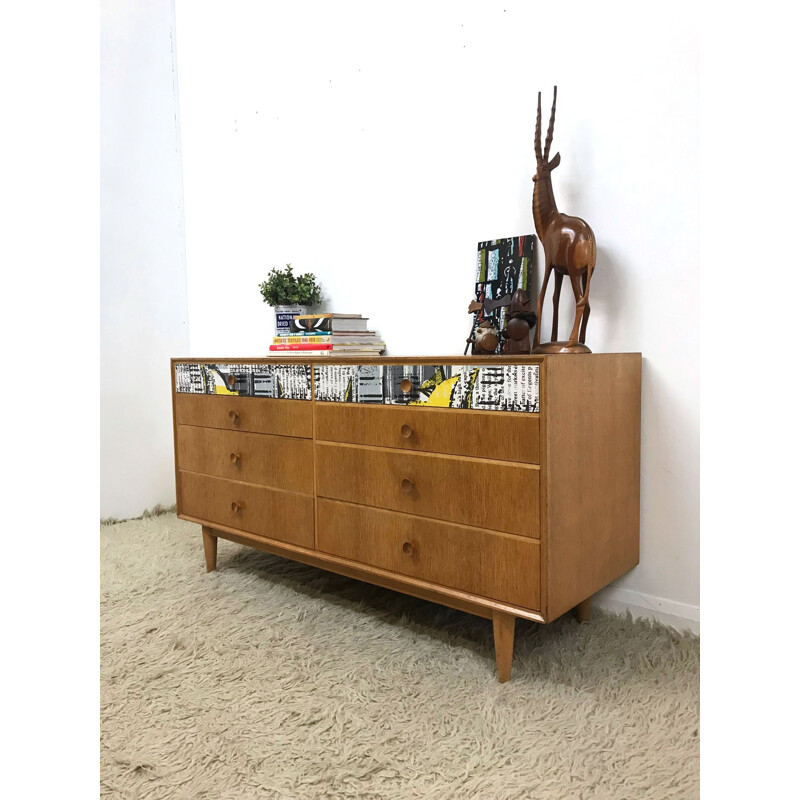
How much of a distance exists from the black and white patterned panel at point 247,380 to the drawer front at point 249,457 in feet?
0.43

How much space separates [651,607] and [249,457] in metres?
1.25

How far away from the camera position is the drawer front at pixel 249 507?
1.89 metres

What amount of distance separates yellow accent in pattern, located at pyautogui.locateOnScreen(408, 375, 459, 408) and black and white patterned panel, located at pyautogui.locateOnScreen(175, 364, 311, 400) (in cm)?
45

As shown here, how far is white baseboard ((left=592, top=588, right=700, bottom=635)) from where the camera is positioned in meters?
1.68

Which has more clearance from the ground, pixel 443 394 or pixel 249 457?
pixel 443 394

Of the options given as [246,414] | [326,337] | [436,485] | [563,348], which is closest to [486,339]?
[563,348]

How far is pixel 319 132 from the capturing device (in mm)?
2465

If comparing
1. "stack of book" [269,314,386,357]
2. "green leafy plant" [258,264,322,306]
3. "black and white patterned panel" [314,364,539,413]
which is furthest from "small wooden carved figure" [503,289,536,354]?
"green leafy plant" [258,264,322,306]

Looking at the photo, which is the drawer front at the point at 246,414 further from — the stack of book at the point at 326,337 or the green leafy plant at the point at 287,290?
the green leafy plant at the point at 287,290

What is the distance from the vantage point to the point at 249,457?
79.7 inches

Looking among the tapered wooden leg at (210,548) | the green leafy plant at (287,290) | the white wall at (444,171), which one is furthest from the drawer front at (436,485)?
the green leafy plant at (287,290)

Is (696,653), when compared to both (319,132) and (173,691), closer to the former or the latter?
(173,691)

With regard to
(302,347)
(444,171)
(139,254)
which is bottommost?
(302,347)

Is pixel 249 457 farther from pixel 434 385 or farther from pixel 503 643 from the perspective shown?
pixel 503 643
